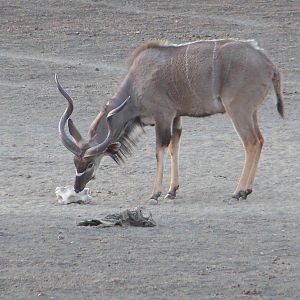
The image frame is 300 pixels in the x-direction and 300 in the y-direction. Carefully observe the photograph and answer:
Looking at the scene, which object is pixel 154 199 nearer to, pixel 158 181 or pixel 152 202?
pixel 152 202

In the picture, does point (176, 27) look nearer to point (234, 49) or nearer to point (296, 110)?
point (296, 110)

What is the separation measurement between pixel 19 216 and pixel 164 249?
72.6 inches

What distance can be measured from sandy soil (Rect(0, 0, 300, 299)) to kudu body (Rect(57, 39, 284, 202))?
1.35 feet

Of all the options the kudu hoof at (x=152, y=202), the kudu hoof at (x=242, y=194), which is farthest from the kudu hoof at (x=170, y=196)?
the kudu hoof at (x=242, y=194)

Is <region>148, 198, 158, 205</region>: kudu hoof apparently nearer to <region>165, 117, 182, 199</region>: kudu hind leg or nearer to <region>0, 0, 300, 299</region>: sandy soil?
<region>0, 0, 300, 299</region>: sandy soil

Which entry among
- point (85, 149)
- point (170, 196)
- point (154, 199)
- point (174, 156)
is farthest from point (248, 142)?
point (85, 149)

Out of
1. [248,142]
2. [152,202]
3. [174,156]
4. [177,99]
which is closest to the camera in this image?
[152,202]

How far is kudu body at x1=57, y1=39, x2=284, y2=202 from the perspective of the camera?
39.5 feet

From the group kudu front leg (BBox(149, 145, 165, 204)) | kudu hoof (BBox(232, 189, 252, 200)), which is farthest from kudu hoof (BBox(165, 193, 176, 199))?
kudu hoof (BBox(232, 189, 252, 200))

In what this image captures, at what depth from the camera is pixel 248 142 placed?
479 inches

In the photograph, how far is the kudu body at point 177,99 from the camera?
12047 mm

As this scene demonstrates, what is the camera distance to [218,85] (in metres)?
12.1

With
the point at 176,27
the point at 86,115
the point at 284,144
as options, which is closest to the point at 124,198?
the point at 284,144

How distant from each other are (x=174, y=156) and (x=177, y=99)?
64 centimetres
